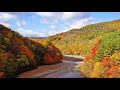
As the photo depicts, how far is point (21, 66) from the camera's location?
7.99 meters

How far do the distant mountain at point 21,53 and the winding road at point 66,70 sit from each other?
0.59ft

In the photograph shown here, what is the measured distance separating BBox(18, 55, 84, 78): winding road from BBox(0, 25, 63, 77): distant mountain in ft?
0.59

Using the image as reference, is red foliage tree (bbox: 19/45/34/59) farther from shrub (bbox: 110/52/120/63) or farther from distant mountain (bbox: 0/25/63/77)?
shrub (bbox: 110/52/120/63)

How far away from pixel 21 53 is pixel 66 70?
39.8 inches

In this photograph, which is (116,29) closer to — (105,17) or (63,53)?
(105,17)

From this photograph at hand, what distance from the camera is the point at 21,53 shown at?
26.3 ft

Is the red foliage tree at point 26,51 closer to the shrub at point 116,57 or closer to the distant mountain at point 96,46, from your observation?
the distant mountain at point 96,46

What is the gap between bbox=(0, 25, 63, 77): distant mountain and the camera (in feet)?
25.5

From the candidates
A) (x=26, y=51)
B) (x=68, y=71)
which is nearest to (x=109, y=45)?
(x=68, y=71)

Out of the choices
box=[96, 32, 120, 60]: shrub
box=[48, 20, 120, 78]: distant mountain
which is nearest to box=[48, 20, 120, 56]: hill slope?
box=[48, 20, 120, 78]: distant mountain
